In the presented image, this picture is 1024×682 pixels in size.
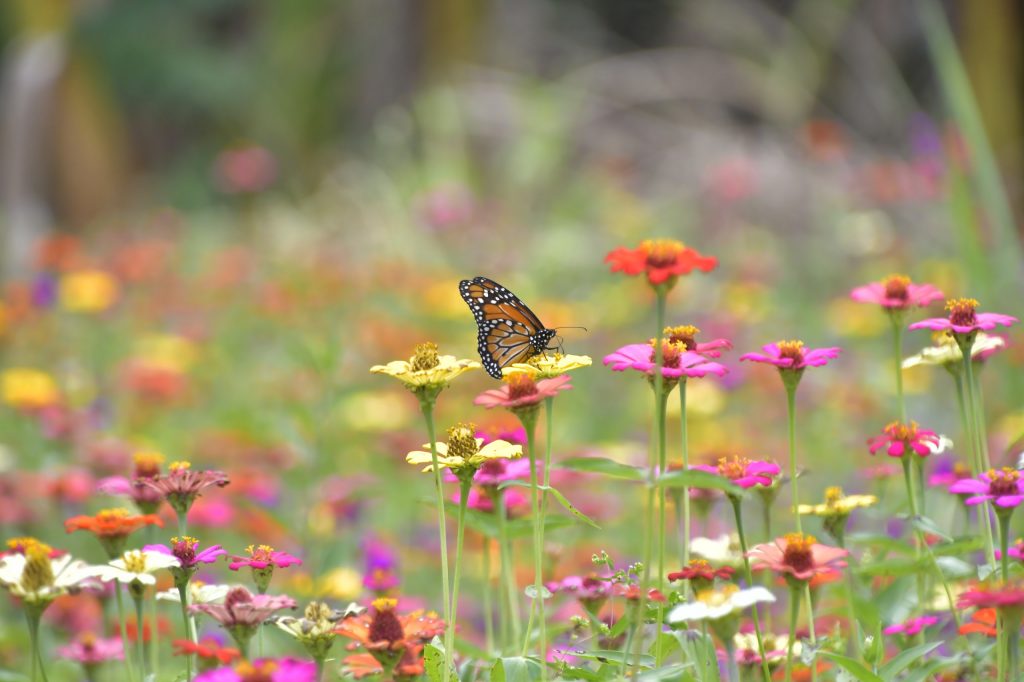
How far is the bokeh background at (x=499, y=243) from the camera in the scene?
106 inches

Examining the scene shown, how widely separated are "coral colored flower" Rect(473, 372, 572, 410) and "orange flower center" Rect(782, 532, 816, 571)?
10.0 inches

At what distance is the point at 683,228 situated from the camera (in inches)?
228

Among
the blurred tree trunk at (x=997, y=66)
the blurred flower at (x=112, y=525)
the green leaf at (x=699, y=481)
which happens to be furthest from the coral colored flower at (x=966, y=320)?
the blurred tree trunk at (x=997, y=66)

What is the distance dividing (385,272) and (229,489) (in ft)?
7.53

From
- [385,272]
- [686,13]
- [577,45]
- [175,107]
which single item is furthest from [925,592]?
[175,107]

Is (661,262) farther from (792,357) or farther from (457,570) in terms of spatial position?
(457,570)

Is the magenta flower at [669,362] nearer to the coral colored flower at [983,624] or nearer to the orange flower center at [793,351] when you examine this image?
the orange flower center at [793,351]

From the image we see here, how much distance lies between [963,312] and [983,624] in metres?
0.33

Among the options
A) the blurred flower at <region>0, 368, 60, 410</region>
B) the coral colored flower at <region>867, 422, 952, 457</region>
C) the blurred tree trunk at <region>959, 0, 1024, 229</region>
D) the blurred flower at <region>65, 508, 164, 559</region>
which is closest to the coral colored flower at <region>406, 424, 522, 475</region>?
the blurred flower at <region>65, 508, 164, 559</region>

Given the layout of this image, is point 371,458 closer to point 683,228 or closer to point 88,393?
point 88,393

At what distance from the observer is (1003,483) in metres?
1.13

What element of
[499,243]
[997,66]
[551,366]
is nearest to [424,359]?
[551,366]

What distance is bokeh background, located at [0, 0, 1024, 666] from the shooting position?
270cm

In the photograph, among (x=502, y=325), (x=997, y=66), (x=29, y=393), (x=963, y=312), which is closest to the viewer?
(x=963, y=312)
